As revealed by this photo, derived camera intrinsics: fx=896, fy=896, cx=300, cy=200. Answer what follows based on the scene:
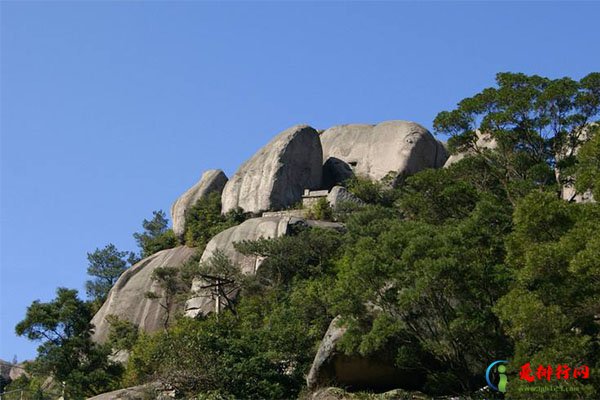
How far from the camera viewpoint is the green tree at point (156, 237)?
1794 inches

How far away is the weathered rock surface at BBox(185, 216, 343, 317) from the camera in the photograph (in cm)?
3434

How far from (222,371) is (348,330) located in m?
4.38

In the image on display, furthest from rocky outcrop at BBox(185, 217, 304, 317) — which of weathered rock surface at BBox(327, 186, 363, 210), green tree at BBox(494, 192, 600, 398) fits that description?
green tree at BBox(494, 192, 600, 398)

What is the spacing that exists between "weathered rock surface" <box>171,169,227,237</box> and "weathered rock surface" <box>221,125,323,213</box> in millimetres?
2224

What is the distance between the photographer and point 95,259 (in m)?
51.0

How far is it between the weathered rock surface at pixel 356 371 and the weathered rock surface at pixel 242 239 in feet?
43.9

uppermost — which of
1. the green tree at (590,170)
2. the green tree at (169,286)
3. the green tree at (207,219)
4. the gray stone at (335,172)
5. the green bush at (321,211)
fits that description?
the gray stone at (335,172)

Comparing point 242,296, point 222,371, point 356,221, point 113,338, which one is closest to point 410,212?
point 356,221

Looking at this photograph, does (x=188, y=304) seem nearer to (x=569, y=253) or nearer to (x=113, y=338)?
(x=113, y=338)

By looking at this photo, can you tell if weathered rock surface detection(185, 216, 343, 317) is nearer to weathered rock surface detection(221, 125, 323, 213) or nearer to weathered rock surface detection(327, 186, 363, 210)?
weathered rock surface detection(327, 186, 363, 210)

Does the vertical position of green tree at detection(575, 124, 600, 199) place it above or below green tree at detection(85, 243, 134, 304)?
below

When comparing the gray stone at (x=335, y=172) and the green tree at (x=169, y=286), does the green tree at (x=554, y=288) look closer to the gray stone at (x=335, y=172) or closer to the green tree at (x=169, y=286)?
the green tree at (x=169, y=286)

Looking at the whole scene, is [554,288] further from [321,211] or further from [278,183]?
[278,183]

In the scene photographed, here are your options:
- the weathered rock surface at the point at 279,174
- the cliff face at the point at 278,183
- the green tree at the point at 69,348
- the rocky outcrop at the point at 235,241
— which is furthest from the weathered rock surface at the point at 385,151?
the green tree at the point at 69,348
